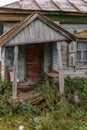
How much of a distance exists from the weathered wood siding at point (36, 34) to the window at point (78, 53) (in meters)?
2.48

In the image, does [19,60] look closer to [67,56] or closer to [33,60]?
[33,60]

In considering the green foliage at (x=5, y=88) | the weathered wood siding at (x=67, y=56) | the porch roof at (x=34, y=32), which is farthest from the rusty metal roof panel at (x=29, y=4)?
the green foliage at (x=5, y=88)

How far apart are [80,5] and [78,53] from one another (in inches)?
102

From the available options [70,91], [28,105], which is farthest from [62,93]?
[28,105]

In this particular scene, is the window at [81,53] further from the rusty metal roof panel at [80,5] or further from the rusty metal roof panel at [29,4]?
the rusty metal roof panel at [29,4]

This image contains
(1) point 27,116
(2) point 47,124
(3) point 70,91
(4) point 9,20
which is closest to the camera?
(2) point 47,124

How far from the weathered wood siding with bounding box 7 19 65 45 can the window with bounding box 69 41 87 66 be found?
248 cm

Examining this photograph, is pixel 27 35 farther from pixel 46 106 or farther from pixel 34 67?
pixel 34 67

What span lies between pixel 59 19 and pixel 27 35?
313cm

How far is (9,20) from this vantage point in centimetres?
1346

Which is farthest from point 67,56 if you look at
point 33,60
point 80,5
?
point 80,5

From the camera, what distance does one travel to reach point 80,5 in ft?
49.9

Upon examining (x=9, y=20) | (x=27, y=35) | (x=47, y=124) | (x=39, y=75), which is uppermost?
(x=9, y=20)

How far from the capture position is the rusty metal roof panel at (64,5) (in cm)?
1420
